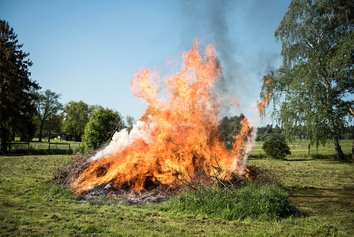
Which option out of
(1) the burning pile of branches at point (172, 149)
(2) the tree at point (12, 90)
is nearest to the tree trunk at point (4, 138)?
(2) the tree at point (12, 90)

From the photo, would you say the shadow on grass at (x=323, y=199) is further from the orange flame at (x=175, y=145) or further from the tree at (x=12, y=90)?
the tree at (x=12, y=90)

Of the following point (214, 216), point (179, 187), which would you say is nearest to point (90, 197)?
point (179, 187)

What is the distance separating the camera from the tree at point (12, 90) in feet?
113

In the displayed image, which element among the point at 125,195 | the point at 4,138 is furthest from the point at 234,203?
the point at 4,138

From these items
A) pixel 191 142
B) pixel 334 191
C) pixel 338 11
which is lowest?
pixel 334 191

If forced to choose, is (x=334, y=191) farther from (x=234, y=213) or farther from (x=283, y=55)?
(x=283, y=55)

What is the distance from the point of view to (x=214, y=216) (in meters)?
8.66

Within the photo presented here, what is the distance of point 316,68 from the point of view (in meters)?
23.0

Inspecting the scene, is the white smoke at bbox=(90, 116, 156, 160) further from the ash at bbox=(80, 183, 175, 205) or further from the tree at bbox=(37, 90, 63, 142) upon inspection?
the tree at bbox=(37, 90, 63, 142)

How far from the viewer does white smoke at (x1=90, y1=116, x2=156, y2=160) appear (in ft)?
41.2

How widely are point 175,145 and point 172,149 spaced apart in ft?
0.64

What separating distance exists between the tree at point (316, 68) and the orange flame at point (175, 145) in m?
13.3

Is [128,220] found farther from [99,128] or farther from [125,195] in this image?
[99,128]

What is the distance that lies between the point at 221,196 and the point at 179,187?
7.20 ft
